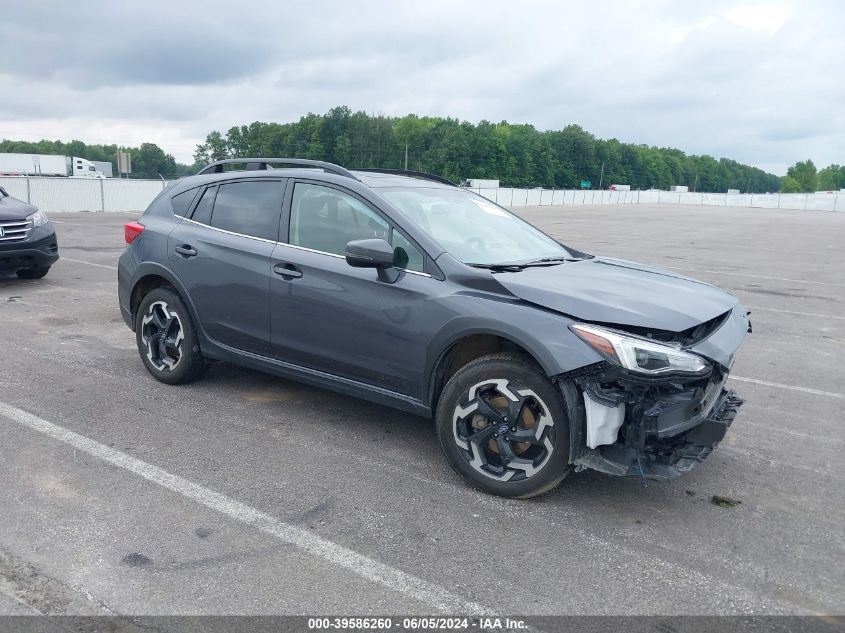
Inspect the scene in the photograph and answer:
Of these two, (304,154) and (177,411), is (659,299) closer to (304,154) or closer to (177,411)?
(177,411)

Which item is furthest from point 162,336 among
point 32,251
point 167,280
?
point 32,251

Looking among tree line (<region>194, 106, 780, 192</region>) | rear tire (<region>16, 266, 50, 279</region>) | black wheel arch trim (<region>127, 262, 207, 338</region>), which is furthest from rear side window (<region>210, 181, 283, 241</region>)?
tree line (<region>194, 106, 780, 192</region>)

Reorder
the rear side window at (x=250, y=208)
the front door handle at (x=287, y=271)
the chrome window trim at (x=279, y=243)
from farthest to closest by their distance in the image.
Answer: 1. the rear side window at (x=250, y=208)
2. the front door handle at (x=287, y=271)
3. the chrome window trim at (x=279, y=243)

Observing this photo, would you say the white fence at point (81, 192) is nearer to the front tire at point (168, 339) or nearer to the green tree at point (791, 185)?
the front tire at point (168, 339)

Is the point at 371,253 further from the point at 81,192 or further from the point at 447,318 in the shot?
the point at 81,192

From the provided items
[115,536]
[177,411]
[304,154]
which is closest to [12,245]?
[177,411]

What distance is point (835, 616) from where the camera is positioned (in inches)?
111

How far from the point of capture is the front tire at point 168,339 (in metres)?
5.30

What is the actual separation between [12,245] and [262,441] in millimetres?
6763

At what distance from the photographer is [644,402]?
11.2 ft

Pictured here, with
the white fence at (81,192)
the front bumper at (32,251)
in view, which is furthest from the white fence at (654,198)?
the front bumper at (32,251)

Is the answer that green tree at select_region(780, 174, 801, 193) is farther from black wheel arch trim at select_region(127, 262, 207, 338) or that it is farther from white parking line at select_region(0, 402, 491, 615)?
white parking line at select_region(0, 402, 491, 615)

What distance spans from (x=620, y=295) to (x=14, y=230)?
855 centimetres

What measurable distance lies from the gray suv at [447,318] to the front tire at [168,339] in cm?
2
